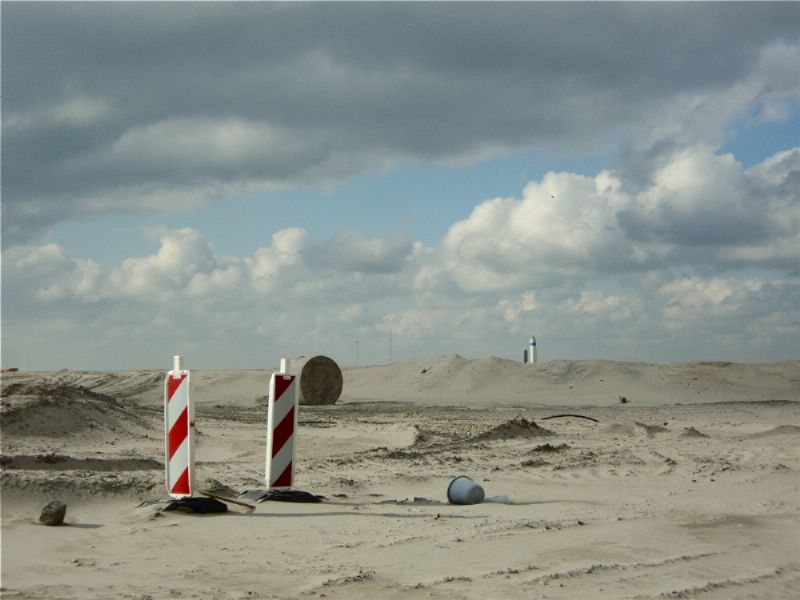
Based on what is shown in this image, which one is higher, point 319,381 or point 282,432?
point 319,381

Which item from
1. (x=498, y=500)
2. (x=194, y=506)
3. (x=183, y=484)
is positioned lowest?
(x=498, y=500)

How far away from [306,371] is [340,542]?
83.9ft

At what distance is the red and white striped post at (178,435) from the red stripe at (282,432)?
0.98 metres

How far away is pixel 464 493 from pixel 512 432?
8.10 m

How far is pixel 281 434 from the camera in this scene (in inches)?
346

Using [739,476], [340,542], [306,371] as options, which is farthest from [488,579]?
[306,371]

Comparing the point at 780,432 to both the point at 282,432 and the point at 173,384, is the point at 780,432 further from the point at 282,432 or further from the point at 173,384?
the point at 173,384

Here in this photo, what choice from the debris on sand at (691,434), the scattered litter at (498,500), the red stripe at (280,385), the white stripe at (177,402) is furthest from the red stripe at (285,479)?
the debris on sand at (691,434)

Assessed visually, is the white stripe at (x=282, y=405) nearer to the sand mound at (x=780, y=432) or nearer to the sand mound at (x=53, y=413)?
the sand mound at (x=53, y=413)

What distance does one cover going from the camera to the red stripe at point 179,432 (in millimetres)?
8062

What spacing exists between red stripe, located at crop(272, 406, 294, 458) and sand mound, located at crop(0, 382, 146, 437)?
6.75 metres

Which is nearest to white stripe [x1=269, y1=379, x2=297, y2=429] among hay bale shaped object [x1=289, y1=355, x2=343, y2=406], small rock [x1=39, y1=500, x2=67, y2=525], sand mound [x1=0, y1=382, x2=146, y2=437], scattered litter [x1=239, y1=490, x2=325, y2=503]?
→ scattered litter [x1=239, y1=490, x2=325, y2=503]

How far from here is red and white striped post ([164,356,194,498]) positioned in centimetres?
798

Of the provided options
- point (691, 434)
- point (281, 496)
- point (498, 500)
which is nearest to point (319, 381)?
point (691, 434)
